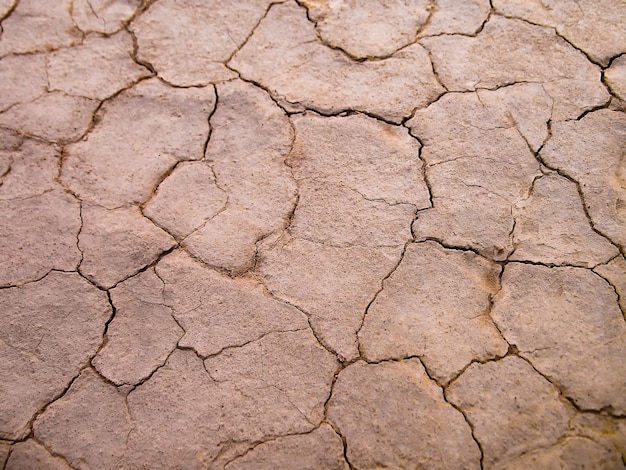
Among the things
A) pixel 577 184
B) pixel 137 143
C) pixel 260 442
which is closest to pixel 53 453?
pixel 260 442

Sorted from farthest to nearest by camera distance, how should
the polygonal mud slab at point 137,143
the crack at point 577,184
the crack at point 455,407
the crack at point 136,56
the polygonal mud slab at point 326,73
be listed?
the crack at point 136,56 < the polygonal mud slab at point 326,73 < the polygonal mud slab at point 137,143 < the crack at point 577,184 < the crack at point 455,407

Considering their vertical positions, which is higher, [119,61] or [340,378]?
[119,61]

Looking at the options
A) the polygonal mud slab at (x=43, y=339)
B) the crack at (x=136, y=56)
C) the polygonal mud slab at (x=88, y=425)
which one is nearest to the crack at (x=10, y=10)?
the crack at (x=136, y=56)

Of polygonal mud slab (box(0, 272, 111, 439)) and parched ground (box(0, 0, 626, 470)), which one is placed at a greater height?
parched ground (box(0, 0, 626, 470))

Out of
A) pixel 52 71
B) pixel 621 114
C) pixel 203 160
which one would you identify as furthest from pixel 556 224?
pixel 52 71

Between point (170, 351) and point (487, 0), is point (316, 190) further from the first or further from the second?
point (487, 0)

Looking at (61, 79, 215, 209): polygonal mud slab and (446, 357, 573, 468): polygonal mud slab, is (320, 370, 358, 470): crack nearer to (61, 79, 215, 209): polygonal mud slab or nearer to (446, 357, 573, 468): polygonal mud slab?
(446, 357, 573, 468): polygonal mud slab

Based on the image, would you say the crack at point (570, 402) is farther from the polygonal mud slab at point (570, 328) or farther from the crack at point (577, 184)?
the crack at point (577, 184)

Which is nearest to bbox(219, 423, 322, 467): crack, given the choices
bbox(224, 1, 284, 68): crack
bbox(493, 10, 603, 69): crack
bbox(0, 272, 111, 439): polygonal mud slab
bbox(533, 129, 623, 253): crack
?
bbox(0, 272, 111, 439): polygonal mud slab
